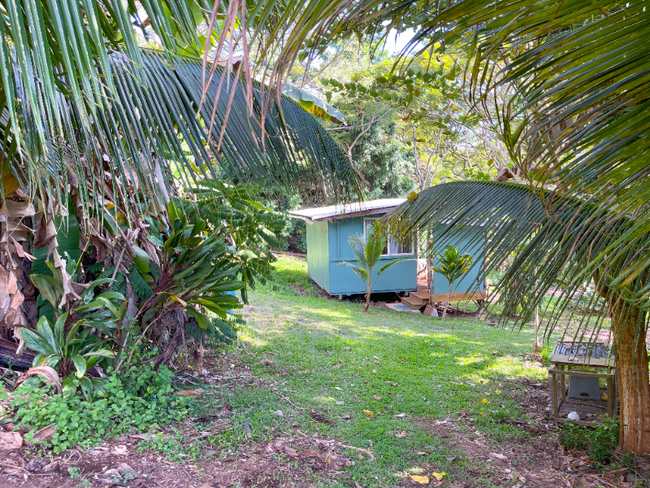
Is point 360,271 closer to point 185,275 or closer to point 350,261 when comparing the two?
point 350,261

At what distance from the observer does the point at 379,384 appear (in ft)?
19.3

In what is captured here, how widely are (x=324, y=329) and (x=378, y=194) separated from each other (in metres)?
10.8

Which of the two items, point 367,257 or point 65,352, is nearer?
point 65,352

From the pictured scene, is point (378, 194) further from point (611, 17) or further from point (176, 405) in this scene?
point (611, 17)

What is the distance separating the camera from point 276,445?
3857 mm

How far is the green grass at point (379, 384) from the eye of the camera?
4.09 meters

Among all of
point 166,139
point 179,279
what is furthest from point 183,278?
point 166,139

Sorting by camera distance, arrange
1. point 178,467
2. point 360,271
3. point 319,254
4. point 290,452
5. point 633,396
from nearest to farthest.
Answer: point 178,467
point 290,452
point 633,396
point 360,271
point 319,254

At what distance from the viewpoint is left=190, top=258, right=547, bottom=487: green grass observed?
161 inches

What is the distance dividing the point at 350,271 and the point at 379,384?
25.5 ft

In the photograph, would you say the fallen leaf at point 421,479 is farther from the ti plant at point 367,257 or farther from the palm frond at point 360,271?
the palm frond at point 360,271

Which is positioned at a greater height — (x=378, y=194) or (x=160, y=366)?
(x=378, y=194)

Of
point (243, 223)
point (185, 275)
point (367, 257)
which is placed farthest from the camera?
point (367, 257)

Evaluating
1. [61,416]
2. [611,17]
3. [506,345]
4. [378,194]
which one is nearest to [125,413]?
[61,416]
